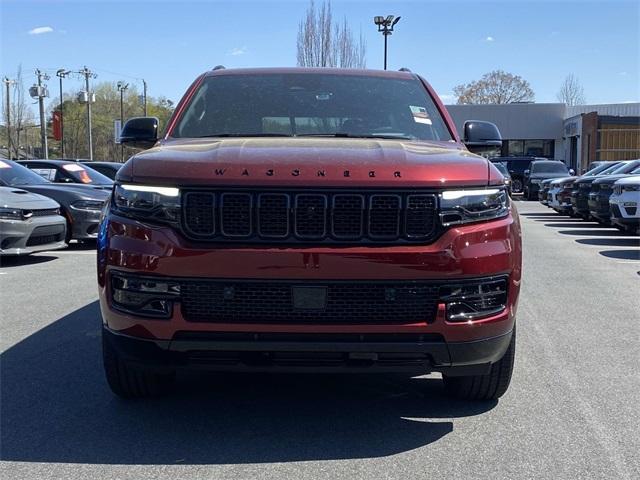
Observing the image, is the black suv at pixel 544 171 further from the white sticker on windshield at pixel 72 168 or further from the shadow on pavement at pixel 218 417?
the shadow on pavement at pixel 218 417

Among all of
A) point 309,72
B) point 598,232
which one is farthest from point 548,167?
point 309,72

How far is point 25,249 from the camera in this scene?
9773 millimetres

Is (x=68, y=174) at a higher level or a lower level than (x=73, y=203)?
higher

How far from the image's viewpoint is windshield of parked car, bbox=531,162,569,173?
29.6m

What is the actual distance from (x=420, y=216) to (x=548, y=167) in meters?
28.1

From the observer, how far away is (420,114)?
4766 millimetres

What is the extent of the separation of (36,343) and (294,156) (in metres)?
3.09

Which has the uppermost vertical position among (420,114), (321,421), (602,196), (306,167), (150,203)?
(420,114)

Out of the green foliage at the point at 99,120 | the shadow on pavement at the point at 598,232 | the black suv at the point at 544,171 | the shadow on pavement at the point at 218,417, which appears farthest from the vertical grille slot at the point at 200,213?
the green foliage at the point at 99,120

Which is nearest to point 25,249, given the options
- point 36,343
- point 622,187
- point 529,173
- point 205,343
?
point 36,343

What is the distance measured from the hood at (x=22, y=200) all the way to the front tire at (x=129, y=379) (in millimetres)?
6459

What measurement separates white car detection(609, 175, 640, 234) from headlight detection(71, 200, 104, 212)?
9115 mm

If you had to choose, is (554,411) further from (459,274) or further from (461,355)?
(459,274)

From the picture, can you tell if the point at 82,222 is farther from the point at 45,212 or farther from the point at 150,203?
the point at 150,203
